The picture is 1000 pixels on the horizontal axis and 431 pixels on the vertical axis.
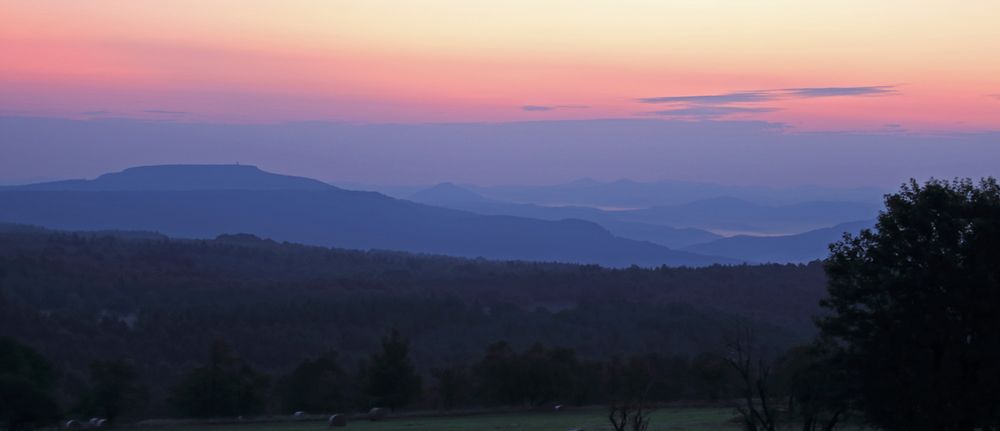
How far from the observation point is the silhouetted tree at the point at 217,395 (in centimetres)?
4997

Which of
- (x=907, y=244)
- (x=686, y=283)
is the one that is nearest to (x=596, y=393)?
(x=907, y=244)

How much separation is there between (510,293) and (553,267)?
3602 centimetres

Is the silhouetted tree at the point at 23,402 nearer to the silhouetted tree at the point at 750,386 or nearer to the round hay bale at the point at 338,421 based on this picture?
the round hay bale at the point at 338,421

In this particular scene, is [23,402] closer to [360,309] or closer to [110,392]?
[110,392]

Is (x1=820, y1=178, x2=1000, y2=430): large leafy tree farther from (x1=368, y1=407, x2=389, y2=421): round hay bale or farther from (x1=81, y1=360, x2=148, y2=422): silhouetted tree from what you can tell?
(x1=81, y1=360, x2=148, y2=422): silhouetted tree

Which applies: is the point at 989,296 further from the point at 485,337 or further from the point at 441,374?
the point at 485,337

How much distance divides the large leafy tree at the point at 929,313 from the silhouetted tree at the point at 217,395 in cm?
3044

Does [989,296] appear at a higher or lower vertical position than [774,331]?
higher

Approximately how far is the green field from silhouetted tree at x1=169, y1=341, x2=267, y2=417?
29.0 ft

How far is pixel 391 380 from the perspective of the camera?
176 ft

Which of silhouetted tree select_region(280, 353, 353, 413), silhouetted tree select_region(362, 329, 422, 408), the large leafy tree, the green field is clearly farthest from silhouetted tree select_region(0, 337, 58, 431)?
the large leafy tree

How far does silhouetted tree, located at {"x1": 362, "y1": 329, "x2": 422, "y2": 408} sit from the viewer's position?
2083 inches

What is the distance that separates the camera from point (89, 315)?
311ft

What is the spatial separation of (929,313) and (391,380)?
1270 inches
